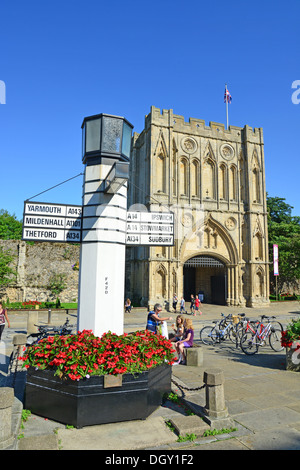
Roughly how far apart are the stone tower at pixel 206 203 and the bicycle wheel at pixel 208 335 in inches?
480

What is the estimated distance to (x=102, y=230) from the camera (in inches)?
236

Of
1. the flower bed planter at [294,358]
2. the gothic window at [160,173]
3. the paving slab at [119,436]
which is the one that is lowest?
the paving slab at [119,436]

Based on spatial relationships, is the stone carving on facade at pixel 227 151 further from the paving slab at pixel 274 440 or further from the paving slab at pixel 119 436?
the paving slab at pixel 119 436

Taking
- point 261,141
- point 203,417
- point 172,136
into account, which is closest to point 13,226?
point 172,136

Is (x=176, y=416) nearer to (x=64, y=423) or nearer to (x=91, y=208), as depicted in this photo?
(x=64, y=423)

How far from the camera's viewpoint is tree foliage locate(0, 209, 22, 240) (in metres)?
41.6

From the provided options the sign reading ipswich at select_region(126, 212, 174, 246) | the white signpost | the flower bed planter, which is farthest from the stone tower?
the white signpost

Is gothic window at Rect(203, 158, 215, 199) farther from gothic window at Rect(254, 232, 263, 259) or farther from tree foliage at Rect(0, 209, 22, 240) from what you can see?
tree foliage at Rect(0, 209, 22, 240)

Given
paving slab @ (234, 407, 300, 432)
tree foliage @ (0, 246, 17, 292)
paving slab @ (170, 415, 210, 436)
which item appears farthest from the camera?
tree foliage @ (0, 246, 17, 292)

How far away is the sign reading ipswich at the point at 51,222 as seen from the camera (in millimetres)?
5895

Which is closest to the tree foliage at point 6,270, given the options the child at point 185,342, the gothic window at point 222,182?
the gothic window at point 222,182

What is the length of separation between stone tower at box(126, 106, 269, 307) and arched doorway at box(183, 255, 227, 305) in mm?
98

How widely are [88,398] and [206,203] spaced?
2417 centimetres

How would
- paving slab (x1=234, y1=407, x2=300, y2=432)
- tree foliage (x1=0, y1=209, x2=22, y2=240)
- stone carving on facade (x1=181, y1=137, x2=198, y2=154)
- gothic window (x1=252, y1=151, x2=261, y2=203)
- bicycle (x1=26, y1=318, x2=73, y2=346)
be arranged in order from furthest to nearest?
tree foliage (x1=0, y1=209, x2=22, y2=240) → gothic window (x1=252, y1=151, x2=261, y2=203) → stone carving on facade (x1=181, y1=137, x2=198, y2=154) → bicycle (x1=26, y1=318, x2=73, y2=346) → paving slab (x1=234, y1=407, x2=300, y2=432)
